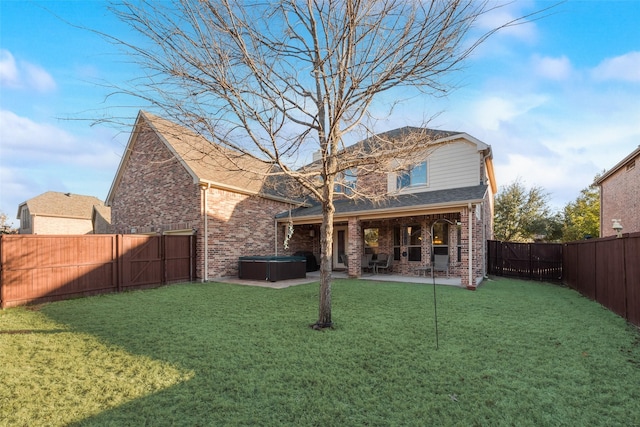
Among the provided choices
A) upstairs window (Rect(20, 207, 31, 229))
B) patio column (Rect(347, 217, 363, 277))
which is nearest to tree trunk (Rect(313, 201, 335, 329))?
patio column (Rect(347, 217, 363, 277))

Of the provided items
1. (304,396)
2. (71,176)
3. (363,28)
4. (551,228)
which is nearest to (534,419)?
(304,396)

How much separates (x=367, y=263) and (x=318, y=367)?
10190 mm

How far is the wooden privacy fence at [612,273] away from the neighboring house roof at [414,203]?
10.5 feet

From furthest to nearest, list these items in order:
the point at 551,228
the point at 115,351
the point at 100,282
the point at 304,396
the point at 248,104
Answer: the point at 551,228 < the point at 100,282 < the point at 248,104 < the point at 115,351 < the point at 304,396

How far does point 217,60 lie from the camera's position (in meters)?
4.55

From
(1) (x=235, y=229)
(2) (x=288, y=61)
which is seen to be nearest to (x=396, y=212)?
(1) (x=235, y=229)

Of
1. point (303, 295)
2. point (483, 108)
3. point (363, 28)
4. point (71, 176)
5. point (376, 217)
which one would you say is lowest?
point (303, 295)

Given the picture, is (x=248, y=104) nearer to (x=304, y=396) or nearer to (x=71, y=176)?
(x=304, y=396)

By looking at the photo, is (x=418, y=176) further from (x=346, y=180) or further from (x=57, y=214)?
(x=57, y=214)

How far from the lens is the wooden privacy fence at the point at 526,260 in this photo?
42.6 ft

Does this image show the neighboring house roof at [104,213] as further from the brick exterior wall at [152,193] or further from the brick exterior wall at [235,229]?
the brick exterior wall at [235,229]

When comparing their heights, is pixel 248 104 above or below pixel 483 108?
below

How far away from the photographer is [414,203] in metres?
11.5

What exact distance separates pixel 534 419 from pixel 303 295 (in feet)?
21.4
